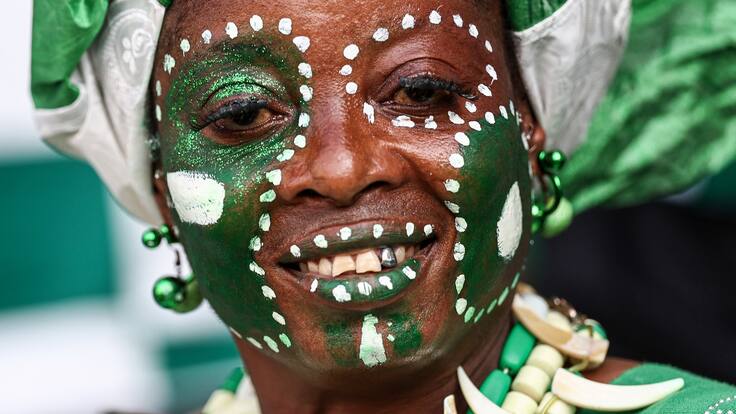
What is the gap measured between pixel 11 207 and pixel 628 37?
114 inches

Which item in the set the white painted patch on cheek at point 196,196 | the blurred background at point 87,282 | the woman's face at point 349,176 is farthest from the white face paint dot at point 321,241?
the blurred background at point 87,282

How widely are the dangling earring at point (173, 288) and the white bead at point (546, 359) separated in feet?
2.51

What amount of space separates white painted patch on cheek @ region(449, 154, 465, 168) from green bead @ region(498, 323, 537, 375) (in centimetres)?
49

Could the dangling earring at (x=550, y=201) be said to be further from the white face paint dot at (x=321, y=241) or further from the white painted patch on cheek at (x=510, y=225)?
the white face paint dot at (x=321, y=241)

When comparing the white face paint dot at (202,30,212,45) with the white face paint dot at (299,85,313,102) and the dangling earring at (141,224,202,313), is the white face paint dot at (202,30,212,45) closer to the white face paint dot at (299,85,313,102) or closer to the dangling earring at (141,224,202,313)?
the white face paint dot at (299,85,313,102)

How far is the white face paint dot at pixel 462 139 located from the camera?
218cm

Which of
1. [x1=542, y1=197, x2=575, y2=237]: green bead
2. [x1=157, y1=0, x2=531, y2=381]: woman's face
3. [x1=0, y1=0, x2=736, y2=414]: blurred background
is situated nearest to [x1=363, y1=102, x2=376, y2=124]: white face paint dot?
[x1=157, y1=0, x2=531, y2=381]: woman's face

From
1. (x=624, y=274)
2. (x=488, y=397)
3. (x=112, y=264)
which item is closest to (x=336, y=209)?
(x=488, y=397)

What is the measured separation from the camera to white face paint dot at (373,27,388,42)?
2.15 meters

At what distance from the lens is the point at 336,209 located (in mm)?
2088

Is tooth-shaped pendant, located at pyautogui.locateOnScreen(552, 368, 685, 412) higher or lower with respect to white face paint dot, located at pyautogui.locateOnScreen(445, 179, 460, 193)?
lower

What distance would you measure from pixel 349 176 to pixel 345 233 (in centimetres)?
11

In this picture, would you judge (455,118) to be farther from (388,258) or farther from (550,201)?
(550,201)

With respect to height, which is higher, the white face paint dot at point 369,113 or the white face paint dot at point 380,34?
the white face paint dot at point 380,34
